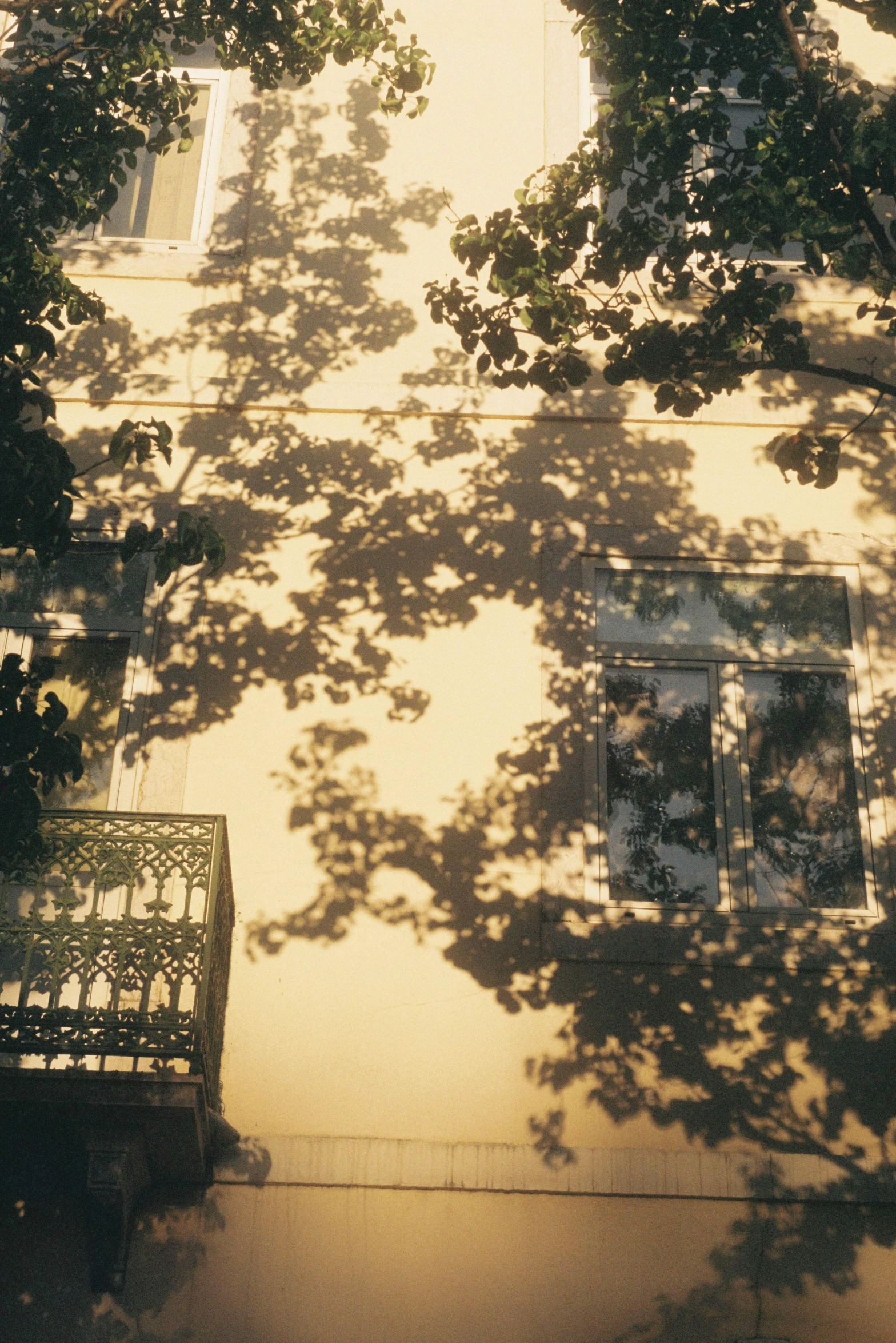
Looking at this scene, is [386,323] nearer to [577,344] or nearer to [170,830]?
[577,344]

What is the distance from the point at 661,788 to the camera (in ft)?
25.1

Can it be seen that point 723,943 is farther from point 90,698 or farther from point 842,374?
point 90,698

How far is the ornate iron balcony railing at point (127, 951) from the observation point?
614cm

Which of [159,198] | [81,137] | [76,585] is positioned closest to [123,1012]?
[76,585]

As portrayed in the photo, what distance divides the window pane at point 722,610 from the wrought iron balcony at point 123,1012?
2.77 metres

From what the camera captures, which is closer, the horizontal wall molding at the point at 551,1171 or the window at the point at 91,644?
the horizontal wall molding at the point at 551,1171

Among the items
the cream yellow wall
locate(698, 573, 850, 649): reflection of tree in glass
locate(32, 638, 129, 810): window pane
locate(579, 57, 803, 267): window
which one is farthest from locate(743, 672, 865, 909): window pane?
locate(32, 638, 129, 810): window pane

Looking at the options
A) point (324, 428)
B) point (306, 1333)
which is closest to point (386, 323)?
point (324, 428)

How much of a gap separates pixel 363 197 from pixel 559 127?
4.75 feet

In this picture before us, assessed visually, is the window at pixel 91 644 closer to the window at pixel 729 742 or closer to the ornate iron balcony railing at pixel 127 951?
the ornate iron balcony railing at pixel 127 951

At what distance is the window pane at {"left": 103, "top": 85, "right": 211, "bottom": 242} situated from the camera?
908 cm

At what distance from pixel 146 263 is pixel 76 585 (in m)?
2.32

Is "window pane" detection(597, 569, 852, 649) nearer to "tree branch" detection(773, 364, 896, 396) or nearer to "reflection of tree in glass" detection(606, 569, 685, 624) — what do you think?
"reflection of tree in glass" detection(606, 569, 685, 624)

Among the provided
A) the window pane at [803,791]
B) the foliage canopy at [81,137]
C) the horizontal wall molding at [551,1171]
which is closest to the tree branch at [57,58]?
the foliage canopy at [81,137]
